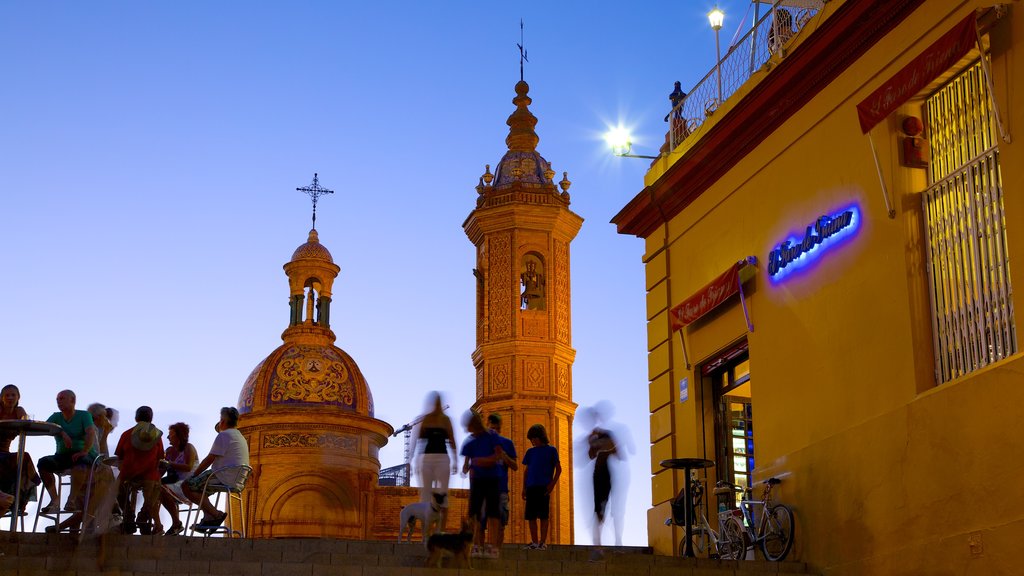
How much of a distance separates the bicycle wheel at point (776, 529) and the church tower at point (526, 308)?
13.0 metres

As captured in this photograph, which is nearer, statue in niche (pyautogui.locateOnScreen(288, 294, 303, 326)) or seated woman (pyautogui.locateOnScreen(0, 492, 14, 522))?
seated woman (pyautogui.locateOnScreen(0, 492, 14, 522))

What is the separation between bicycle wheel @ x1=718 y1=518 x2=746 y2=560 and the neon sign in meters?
2.78

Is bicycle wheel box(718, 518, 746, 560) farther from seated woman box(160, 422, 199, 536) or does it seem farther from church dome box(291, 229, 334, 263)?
church dome box(291, 229, 334, 263)

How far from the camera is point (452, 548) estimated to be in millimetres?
12641

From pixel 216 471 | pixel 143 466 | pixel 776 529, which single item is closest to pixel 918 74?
pixel 776 529

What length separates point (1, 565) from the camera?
1215 cm

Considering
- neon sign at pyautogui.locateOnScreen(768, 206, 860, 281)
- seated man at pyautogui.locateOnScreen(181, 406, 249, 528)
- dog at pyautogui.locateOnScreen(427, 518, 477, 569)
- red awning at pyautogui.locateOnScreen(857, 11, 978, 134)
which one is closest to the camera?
dog at pyautogui.locateOnScreen(427, 518, 477, 569)

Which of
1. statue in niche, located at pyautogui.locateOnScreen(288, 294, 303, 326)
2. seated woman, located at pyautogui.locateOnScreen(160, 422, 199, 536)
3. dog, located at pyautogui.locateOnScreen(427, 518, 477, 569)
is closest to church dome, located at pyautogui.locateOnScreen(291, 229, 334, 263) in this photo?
statue in niche, located at pyautogui.locateOnScreen(288, 294, 303, 326)

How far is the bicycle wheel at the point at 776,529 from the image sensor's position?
15.4 meters

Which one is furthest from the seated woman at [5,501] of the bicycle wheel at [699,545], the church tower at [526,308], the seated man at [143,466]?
the church tower at [526,308]

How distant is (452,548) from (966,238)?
5.39 meters

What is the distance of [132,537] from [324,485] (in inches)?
648

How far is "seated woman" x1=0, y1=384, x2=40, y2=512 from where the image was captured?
1387 centimetres

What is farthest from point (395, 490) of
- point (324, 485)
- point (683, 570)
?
point (683, 570)
